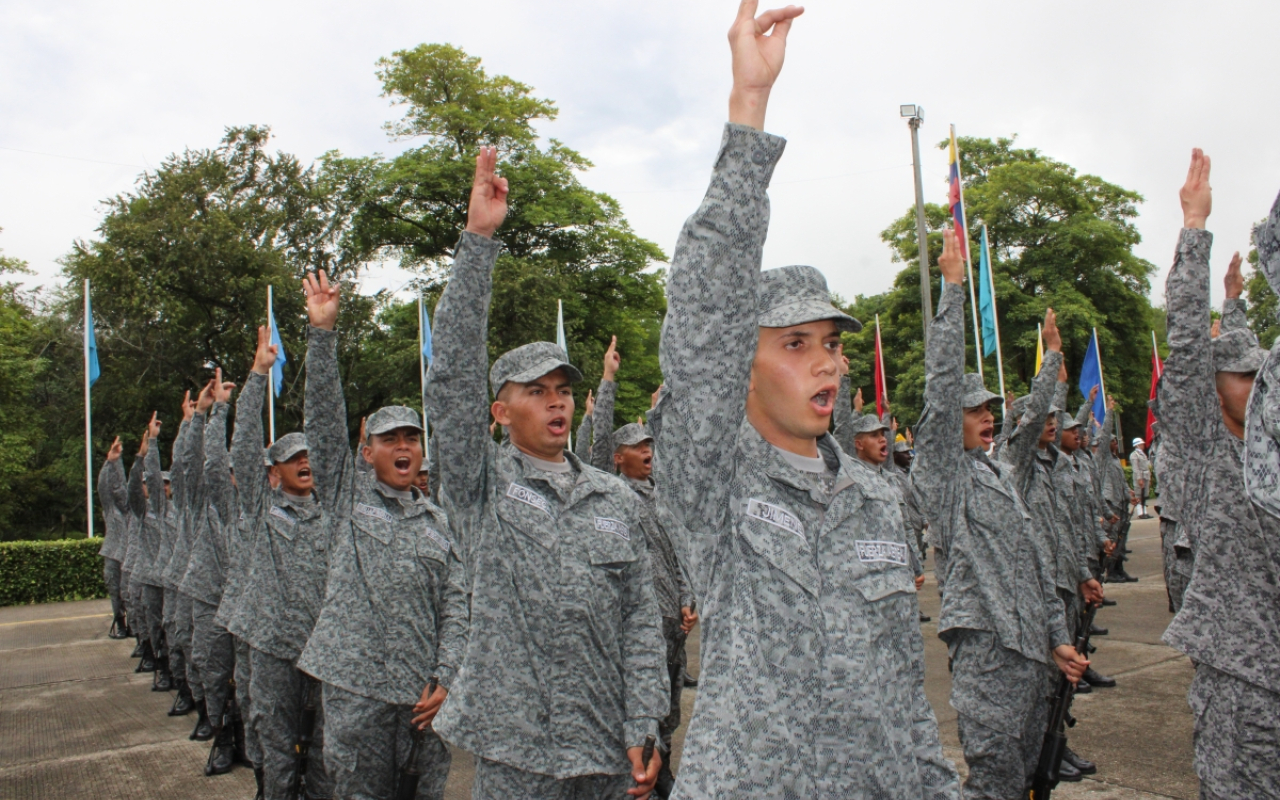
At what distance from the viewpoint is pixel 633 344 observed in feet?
114

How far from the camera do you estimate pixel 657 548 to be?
675 cm

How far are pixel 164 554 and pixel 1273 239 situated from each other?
11.4 meters

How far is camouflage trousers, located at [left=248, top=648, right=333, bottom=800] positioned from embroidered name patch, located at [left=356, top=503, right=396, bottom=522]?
1289 mm

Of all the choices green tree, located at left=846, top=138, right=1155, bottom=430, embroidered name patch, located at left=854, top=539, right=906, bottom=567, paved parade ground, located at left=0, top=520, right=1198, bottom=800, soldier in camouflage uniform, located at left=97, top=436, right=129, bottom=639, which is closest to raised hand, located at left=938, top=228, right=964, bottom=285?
embroidered name patch, located at left=854, top=539, right=906, bottom=567

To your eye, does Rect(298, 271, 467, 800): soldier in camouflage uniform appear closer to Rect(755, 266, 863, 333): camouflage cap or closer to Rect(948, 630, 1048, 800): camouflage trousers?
Rect(948, 630, 1048, 800): camouflage trousers

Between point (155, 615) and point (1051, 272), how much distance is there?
34176 mm

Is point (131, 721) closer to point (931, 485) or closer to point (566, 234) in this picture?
point (931, 485)

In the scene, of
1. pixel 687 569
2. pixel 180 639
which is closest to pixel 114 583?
pixel 180 639

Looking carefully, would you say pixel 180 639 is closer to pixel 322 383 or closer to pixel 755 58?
pixel 322 383

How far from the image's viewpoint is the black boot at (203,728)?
7934 mm

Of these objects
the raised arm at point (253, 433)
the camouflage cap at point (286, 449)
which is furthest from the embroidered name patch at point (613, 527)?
the camouflage cap at point (286, 449)

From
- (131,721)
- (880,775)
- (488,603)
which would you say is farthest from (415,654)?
(131,721)

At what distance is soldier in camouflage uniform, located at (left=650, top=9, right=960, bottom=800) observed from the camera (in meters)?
1.97

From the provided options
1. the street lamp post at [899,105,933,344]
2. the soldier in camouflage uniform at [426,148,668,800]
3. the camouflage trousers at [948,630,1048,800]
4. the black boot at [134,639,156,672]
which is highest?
the street lamp post at [899,105,933,344]
